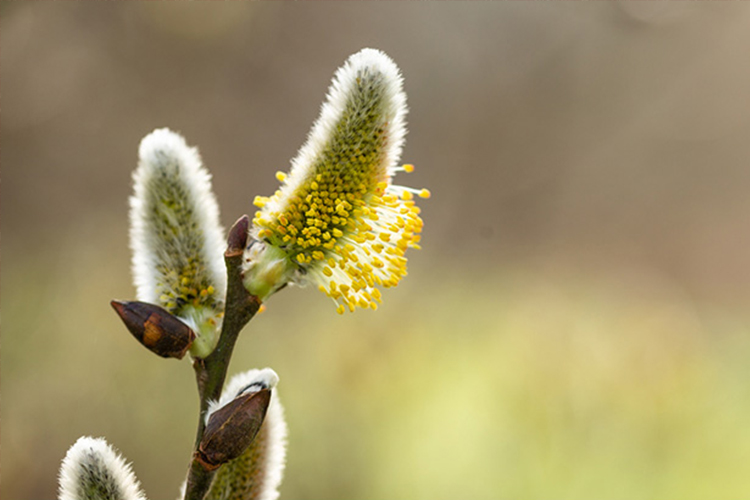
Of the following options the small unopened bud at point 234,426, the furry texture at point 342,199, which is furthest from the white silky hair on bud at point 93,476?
the furry texture at point 342,199

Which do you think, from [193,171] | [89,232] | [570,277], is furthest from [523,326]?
[193,171]

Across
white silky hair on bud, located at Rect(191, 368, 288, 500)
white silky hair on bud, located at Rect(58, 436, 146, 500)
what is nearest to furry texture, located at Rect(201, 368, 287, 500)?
white silky hair on bud, located at Rect(191, 368, 288, 500)

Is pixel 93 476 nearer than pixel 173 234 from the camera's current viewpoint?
Yes

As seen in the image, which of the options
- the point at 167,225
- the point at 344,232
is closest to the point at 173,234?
the point at 167,225

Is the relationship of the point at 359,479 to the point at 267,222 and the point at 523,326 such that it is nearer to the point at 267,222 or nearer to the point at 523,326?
the point at 523,326

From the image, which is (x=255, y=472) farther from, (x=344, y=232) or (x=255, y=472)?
(x=344, y=232)

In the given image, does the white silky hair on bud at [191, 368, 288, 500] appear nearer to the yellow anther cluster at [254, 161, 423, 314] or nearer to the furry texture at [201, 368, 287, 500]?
the furry texture at [201, 368, 287, 500]
